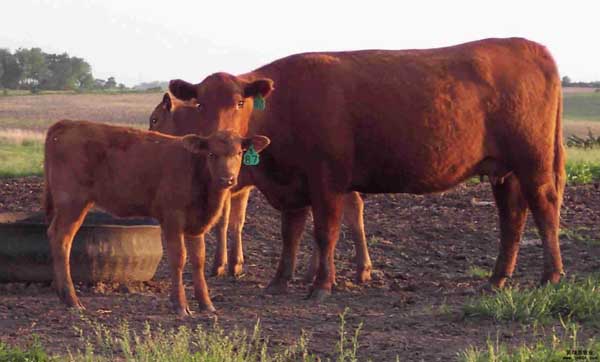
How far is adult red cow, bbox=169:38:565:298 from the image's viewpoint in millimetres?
9734

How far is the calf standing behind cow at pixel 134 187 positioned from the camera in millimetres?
8633

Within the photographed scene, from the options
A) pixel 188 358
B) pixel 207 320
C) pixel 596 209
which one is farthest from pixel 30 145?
pixel 188 358

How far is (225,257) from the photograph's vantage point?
37.0 feet

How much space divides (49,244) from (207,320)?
7.32 feet

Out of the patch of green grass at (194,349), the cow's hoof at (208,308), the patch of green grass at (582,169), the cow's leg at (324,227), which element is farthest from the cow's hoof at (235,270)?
the patch of green grass at (582,169)

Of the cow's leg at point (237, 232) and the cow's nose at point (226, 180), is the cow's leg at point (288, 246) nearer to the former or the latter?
the cow's leg at point (237, 232)

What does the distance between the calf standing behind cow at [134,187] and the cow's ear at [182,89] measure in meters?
0.66

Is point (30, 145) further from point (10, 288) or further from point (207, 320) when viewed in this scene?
point (207, 320)

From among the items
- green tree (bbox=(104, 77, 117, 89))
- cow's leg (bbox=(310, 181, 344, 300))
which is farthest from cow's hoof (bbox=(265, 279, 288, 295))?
green tree (bbox=(104, 77, 117, 89))

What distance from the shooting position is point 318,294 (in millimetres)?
9602

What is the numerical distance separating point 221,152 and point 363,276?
3.02 meters

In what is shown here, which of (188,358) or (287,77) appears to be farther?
(287,77)

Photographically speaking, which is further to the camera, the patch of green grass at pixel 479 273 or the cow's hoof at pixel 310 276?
the patch of green grass at pixel 479 273

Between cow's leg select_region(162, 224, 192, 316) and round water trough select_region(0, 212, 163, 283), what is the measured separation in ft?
4.05
